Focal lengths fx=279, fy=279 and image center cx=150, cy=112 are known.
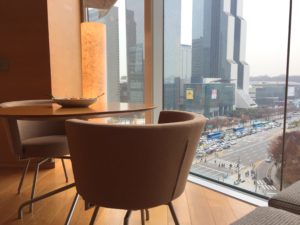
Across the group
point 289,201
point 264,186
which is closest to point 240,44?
point 264,186

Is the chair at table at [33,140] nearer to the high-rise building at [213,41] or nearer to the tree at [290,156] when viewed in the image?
the high-rise building at [213,41]

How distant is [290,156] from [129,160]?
5.23ft

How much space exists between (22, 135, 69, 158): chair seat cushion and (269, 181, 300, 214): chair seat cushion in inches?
60.0

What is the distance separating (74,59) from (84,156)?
104 inches

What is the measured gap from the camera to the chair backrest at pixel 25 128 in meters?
1.90

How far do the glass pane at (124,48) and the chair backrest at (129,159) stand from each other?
7.13 feet

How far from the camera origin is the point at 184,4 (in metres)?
3.02

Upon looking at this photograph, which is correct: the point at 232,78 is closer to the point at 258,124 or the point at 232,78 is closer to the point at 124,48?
the point at 258,124

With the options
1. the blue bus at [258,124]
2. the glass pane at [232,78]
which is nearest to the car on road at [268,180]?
the glass pane at [232,78]

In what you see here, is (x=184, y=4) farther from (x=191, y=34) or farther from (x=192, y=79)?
(x=192, y=79)

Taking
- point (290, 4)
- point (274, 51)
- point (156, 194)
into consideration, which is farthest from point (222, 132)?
point (156, 194)

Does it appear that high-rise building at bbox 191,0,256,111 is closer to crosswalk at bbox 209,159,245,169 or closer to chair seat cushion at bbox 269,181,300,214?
crosswalk at bbox 209,159,245,169

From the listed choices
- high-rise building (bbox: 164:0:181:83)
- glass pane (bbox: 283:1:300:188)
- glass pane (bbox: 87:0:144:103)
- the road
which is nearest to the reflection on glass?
glass pane (bbox: 283:1:300:188)

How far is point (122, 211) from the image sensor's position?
218 cm
